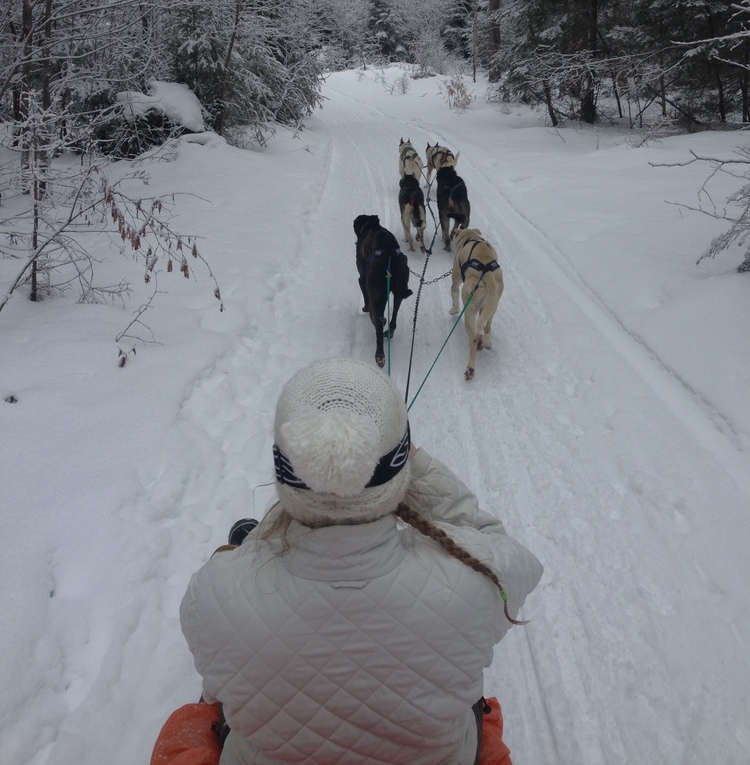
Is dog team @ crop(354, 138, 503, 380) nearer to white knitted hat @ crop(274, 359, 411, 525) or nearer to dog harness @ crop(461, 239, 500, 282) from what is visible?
dog harness @ crop(461, 239, 500, 282)

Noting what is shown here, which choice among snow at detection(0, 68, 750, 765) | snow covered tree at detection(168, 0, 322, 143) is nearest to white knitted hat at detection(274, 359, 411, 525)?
snow at detection(0, 68, 750, 765)

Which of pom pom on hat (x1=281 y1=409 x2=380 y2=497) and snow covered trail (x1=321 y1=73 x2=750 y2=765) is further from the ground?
pom pom on hat (x1=281 y1=409 x2=380 y2=497)

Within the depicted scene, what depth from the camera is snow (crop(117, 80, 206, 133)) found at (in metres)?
10.2

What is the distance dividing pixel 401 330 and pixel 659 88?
1084 centimetres

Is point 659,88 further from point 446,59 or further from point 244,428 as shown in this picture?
point 446,59

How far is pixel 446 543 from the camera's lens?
4.47ft

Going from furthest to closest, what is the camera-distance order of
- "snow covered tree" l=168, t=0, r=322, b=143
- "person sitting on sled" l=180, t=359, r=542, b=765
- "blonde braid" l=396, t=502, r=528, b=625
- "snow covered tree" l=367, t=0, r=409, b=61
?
1. "snow covered tree" l=367, t=0, r=409, b=61
2. "snow covered tree" l=168, t=0, r=322, b=143
3. "blonde braid" l=396, t=502, r=528, b=625
4. "person sitting on sled" l=180, t=359, r=542, b=765

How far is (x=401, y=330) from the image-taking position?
18.4ft

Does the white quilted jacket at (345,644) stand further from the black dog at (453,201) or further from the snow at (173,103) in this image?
the snow at (173,103)

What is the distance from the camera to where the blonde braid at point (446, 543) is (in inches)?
53.1

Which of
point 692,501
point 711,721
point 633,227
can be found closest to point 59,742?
point 711,721

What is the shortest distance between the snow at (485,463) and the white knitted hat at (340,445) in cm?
167

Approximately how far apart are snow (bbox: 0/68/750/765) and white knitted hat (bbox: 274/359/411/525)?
167 cm

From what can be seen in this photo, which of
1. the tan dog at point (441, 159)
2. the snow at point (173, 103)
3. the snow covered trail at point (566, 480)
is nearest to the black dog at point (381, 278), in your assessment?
the snow covered trail at point (566, 480)
